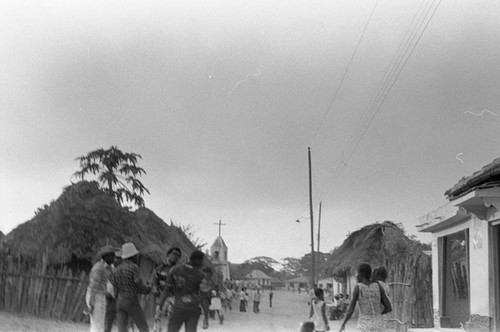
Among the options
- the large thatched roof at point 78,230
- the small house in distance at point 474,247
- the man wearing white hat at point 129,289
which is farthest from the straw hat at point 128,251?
the large thatched roof at point 78,230

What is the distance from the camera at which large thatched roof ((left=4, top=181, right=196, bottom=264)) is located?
18.4m

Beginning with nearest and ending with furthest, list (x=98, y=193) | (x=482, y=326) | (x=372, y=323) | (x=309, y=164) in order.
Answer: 1. (x=372, y=323)
2. (x=482, y=326)
3. (x=98, y=193)
4. (x=309, y=164)

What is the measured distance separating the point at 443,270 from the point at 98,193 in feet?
33.4

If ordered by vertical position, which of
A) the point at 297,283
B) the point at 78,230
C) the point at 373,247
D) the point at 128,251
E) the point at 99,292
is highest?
the point at 297,283

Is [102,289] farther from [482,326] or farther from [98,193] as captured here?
[98,193]

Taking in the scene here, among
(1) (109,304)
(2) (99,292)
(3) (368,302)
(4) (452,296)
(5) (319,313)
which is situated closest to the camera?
(3) (368,302)

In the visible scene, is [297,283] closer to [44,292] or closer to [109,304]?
[44,292]

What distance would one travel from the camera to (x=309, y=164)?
3488cm

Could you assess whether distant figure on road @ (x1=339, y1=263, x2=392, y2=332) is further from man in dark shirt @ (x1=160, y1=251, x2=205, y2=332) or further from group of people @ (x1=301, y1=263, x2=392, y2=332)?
man in dark shirt @ (x1=160, y1=251, x2=205, y2=332)

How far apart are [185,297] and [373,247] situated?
63.6 ft

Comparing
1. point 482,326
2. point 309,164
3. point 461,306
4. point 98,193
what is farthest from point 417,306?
point 309,164

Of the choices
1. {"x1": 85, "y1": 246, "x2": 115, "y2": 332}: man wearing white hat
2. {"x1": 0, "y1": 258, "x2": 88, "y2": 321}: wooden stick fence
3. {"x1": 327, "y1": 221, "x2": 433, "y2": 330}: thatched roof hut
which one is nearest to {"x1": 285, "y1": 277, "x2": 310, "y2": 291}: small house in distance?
{"x1": 327, "y1": 221, "x2": 433, "y2": 330}: thatched roof hut

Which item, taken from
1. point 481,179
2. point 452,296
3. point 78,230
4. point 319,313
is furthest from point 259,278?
point 481,179

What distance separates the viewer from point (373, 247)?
85.6 feet
